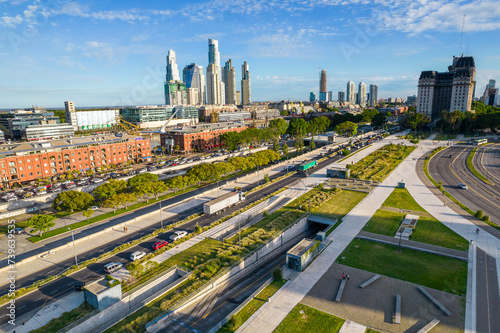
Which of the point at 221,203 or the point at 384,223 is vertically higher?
the point at 221,203

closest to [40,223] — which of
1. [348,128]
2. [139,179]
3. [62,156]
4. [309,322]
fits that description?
[139,179]

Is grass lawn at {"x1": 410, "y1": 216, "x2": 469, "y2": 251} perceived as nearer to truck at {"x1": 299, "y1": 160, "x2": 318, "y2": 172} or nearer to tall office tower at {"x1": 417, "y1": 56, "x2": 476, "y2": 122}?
truck at {"x1": 299, "y1": 160, "x2": 318, "y2": 172}

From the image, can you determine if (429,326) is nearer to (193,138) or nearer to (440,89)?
(193,138)

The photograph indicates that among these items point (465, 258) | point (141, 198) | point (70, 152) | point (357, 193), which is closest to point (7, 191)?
point (70, 152)

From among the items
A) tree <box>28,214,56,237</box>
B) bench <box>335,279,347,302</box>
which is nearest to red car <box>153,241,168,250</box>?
tree <box>28,214,56,237</box>

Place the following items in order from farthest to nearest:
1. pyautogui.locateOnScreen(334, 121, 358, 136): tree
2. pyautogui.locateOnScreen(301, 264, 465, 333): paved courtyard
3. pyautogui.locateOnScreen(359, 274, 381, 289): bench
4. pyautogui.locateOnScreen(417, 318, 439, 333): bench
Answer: pyautogui.locateOnScreen(334, 121, 358, 136): tree
pyautogui.locateOnScreen(359, 274, 381, 289): bench
pyautogui.locateOnScreen(301, 264, 465, 333): paved courtyard
pyautogui.locateOnScreen(417, 318, 439, 333): bench
